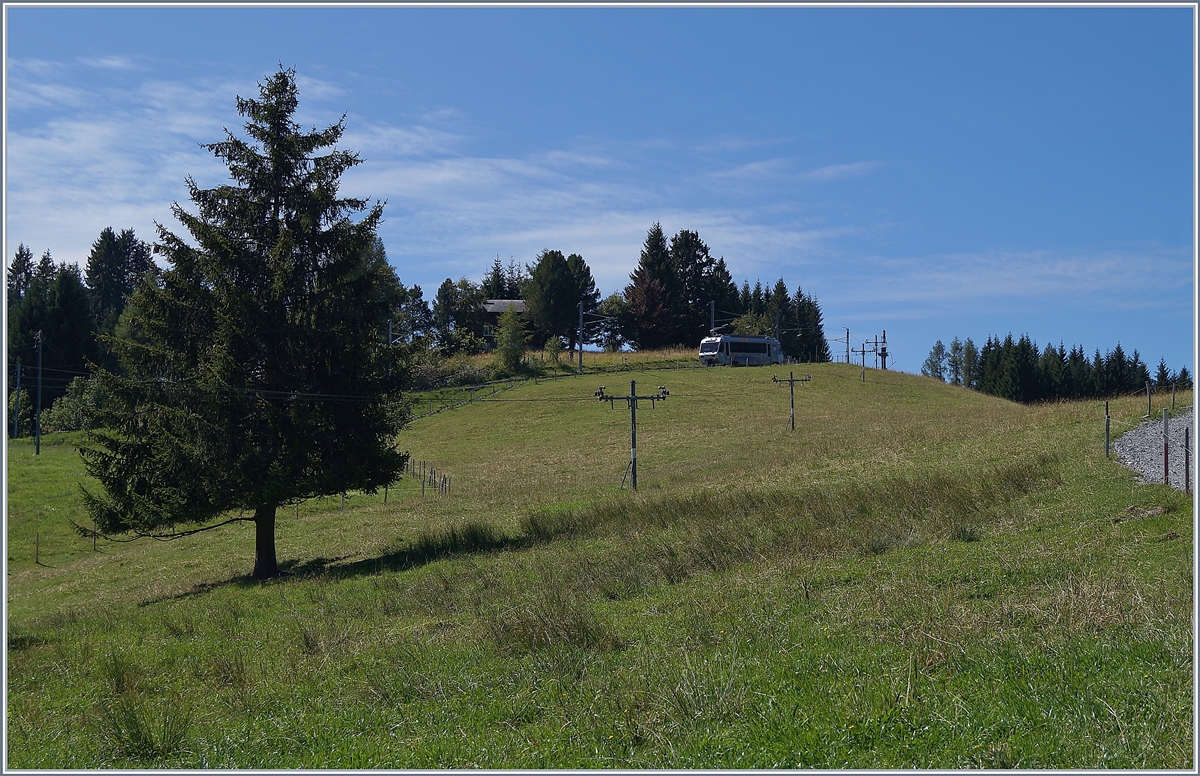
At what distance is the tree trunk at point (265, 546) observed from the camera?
25234 mm

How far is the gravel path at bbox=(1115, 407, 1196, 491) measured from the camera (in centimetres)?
2017

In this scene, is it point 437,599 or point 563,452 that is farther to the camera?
point 563,452

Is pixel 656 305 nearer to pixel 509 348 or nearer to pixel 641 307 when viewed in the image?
pixel 641 307

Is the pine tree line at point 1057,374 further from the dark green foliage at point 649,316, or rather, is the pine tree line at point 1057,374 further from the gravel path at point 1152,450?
the gravel path at point 1152,450

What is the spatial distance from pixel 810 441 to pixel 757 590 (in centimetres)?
3882

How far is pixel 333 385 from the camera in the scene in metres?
25.1

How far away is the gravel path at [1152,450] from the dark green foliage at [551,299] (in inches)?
3200

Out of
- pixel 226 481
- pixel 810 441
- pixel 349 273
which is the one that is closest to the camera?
pixel 226 481

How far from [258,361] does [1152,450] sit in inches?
1069

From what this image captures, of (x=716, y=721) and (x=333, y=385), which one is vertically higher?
(x=333, y=385)

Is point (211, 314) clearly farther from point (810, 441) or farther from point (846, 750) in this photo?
point (810, 441)

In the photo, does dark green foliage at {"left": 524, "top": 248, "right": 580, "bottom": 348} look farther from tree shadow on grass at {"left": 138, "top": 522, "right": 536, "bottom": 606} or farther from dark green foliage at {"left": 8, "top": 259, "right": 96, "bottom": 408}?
tree shadow on grass at {"left": 138, "top": 522, "right": 536, "bottom": 606}

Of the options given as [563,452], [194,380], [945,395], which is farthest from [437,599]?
[945,395]

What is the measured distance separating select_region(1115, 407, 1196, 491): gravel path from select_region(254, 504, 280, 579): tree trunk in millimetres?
23306
